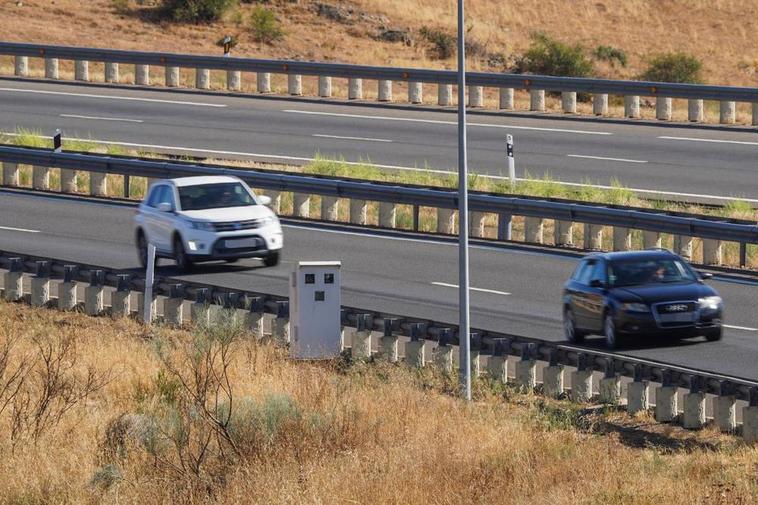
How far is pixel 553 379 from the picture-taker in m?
19.2

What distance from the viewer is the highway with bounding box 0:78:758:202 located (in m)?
34.5

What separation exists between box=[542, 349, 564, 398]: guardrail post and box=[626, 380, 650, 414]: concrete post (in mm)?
943

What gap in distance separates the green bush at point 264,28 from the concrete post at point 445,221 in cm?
3150

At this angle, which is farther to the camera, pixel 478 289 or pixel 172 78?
pixel 172 78

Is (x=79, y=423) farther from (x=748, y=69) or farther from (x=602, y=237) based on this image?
(x=748, y=69)

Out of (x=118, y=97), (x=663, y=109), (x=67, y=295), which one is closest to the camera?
(x=67, y=295)

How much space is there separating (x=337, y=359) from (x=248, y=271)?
5.28 metres

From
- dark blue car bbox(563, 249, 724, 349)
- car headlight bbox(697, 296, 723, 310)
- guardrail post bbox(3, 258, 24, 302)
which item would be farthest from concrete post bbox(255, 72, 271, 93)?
car headlight bbox(697, 296, 723, 310)

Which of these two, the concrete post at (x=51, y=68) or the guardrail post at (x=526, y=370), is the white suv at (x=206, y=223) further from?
the concrete post at (x=51, y=68)

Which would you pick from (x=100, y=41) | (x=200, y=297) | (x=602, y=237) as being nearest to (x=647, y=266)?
(x=200, y=297)

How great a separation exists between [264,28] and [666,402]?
43525mm

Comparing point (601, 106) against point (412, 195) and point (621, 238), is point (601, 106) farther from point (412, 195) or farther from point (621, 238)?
point (621, 238)

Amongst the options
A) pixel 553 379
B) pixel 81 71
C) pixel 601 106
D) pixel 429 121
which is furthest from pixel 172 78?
pixel 553 379

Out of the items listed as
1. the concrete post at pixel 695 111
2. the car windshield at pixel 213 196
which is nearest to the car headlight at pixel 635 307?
the car windshield at pixel 213 196
